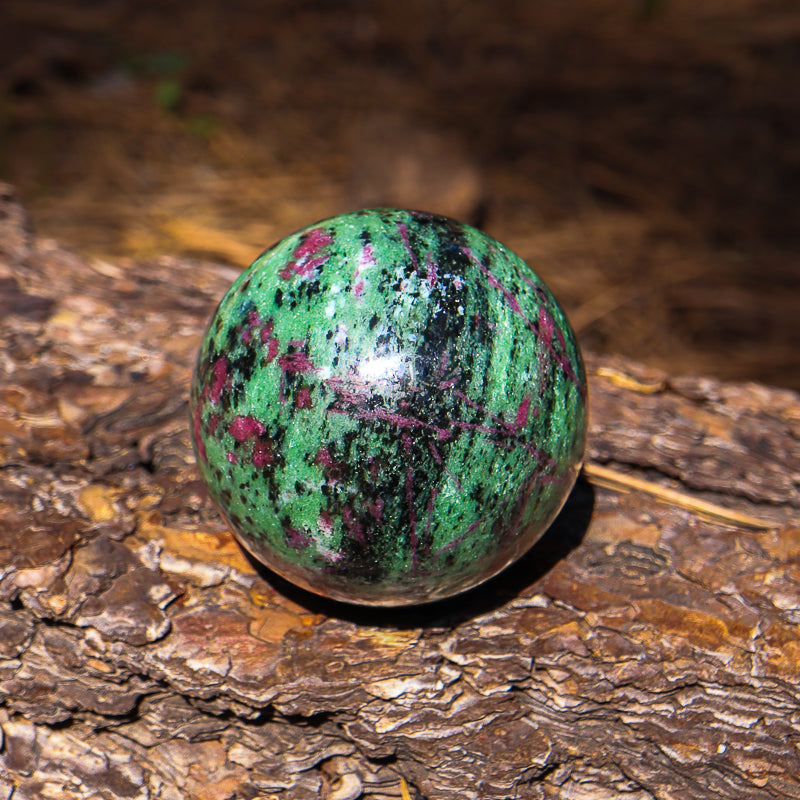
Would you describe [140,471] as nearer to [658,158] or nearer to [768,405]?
[768,405]

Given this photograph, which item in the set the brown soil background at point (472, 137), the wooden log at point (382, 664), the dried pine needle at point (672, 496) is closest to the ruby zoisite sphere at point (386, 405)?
the wooden log at point (382, 664)

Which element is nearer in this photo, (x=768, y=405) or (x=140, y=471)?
(x=140, y=471)

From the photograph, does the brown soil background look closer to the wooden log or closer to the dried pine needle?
the dried pine needle

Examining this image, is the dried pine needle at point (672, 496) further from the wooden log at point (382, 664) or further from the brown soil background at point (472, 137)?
the brown soil background at point (472, 137)

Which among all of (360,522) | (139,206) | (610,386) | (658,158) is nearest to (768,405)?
(610,386)

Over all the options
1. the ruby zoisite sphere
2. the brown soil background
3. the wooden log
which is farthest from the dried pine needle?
the brown soil background

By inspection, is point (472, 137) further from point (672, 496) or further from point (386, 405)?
point (386, 405)

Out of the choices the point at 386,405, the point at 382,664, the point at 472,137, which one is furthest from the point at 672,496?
the point at 472,137
